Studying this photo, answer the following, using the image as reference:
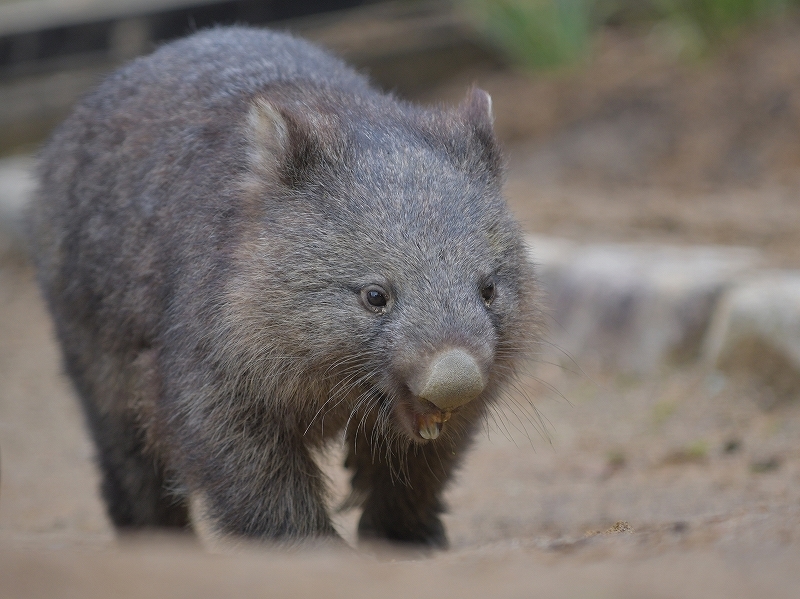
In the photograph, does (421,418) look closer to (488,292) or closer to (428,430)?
(428,430)

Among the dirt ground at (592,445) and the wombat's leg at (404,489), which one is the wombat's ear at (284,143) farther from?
the dirt ground at (592,445)

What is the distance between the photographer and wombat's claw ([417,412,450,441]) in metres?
3.50

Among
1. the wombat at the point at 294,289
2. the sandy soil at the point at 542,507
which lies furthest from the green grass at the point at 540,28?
the wombat at the point at 294,289

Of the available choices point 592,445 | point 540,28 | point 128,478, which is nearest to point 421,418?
point 128,478

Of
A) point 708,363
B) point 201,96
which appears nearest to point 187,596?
point 201,96

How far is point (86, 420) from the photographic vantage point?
5.11 metres

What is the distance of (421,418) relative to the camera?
355 cm

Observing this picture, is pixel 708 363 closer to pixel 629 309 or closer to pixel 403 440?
pixel 629 309

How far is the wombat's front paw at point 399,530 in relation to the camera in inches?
180

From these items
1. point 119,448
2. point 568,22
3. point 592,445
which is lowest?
point 592,445

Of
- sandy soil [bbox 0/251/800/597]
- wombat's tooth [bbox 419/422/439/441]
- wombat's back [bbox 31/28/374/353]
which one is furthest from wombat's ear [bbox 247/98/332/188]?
sandy soil [bbox 0/251/800/597]

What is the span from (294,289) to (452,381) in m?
0.76

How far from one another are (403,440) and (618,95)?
7688 millimetres

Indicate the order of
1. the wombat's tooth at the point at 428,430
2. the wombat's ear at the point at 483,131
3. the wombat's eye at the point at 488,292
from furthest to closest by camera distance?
the wombat's ear at the point at 483,131, the wombat's eye at the point at 488,292, the wombat's tooth at the point at 428,430
